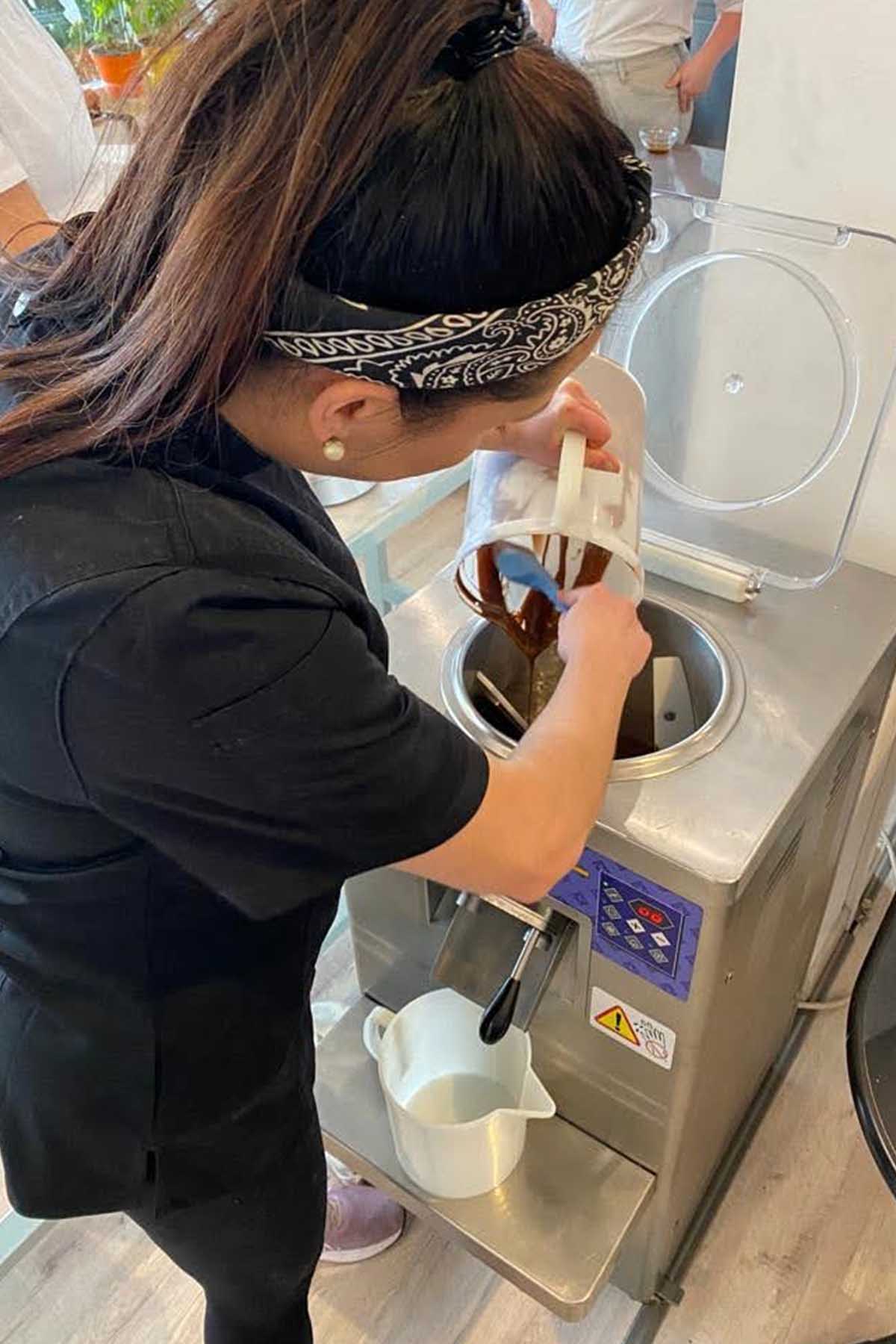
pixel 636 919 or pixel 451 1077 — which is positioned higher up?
pixel 636 919

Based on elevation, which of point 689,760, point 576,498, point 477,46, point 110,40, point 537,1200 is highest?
point 477,46

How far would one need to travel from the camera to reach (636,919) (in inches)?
35.5

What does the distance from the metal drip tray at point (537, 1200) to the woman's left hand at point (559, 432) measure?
0.70m

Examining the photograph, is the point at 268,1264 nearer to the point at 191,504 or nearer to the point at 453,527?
the point at 191,504

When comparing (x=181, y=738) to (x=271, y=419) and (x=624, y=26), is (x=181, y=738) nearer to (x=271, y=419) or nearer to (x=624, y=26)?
(x=271, y=419)

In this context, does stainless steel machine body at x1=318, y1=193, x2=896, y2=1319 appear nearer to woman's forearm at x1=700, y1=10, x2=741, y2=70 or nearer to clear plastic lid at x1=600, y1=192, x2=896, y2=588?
clear plastic lid at x1=600, y1=192, x2=896, y2=588

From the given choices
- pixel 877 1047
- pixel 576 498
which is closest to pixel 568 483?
pixel 576 498

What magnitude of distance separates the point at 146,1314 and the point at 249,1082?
0.69 m

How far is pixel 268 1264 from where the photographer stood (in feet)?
3.11

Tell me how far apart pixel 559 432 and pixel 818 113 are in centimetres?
36

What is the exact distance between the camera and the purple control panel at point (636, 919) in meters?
0.87

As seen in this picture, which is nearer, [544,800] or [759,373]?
[544,800]

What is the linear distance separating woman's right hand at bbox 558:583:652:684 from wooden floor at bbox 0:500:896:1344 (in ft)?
2.88

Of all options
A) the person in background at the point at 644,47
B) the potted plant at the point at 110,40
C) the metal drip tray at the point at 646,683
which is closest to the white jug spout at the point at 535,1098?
the metal drip tray at the point at 646,683
